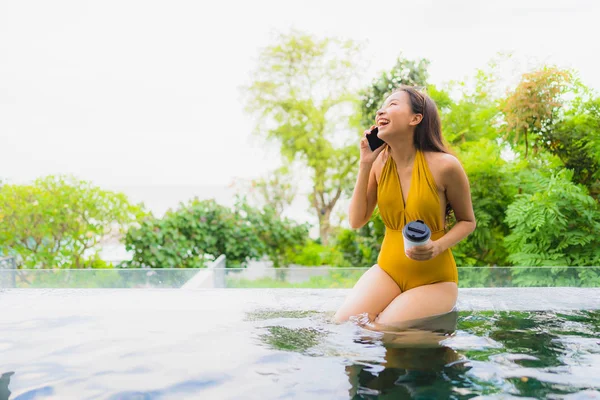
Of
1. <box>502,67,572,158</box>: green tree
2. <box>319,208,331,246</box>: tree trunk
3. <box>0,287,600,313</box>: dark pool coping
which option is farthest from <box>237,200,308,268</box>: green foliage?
<box>319,208,331,246</box>: tree trunk

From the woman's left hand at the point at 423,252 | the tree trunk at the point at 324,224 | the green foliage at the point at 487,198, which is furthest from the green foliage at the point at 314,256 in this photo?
the woman's left hand at the point at 423,252

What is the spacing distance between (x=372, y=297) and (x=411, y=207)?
1.46 feet

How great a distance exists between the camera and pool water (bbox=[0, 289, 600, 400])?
72.0 inches

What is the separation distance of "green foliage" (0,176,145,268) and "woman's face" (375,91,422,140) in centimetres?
518

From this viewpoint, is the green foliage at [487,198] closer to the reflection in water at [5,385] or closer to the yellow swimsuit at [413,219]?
the yellow swimsuit at [413,219]

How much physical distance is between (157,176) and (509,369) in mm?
27399

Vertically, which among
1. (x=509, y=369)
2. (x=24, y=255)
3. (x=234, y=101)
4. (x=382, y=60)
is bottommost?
(x=509, y=369)

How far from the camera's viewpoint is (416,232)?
2.25 meters

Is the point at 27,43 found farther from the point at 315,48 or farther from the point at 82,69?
the point at 315,48

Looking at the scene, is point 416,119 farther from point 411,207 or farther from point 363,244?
point 363,244

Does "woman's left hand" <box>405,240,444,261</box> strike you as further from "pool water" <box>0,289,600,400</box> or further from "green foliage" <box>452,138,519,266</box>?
"green foliage" <box>452,138,519,266</box>

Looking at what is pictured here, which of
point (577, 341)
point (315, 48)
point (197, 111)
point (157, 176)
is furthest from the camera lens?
point (157, 176)

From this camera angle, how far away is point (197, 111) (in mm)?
21750

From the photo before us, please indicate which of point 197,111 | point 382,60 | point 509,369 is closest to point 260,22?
point 382,60
